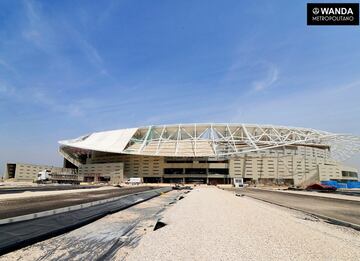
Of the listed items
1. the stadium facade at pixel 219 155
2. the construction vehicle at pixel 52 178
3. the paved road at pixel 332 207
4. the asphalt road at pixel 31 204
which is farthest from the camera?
the stadium facade at pixel 219 155

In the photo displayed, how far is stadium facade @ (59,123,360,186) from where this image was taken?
4059 inches

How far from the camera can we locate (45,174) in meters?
88.1

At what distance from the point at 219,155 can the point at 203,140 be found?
44.3 feet

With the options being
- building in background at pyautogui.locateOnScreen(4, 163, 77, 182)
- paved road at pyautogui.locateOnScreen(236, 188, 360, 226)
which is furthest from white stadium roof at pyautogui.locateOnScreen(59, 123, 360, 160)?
paved road at pyautogui.locateOnScreen(236, 188, 360, 226)

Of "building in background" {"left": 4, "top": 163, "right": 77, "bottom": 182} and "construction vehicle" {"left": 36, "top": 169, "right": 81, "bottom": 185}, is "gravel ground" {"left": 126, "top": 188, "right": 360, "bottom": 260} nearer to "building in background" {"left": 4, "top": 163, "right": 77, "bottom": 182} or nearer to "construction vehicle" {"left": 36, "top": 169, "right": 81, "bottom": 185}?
"construction vehicle" {"left": 36, "top": 169, "right": 81, "bottom": 185}

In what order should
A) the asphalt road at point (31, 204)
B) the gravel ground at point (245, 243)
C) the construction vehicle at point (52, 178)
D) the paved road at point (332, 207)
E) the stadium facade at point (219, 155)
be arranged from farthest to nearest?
the stadium facade at point (219, 155), the construction vehicle at point (52, 178), the paved road at point (332, 207), the asphalt road at point (31, 204), the gravel ground at point (245, 243)

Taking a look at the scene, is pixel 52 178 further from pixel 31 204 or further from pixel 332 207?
pixel 332 207

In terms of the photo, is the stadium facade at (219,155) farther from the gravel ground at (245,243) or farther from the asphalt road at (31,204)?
the gravel ground at (245,243)

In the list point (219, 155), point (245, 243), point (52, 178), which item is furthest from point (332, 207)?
point (52, 178)

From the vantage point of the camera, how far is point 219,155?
10062cm

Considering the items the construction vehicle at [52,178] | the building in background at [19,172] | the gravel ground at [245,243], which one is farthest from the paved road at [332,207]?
the building in background at [19,172]

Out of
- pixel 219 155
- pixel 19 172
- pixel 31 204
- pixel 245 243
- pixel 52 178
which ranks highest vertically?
pixel 219 155

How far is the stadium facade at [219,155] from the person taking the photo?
103094 millimetres

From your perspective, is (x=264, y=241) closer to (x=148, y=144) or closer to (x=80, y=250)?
(x=80, y=250)
